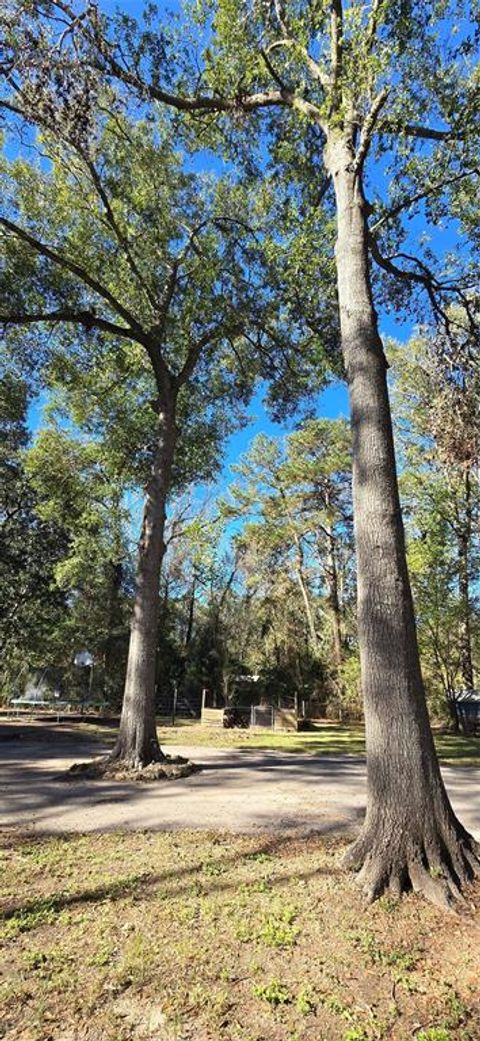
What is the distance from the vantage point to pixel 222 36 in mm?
6426

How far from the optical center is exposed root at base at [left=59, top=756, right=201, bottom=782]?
Result: 7.43 metres

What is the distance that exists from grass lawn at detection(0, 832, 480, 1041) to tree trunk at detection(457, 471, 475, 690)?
17907 millimetres

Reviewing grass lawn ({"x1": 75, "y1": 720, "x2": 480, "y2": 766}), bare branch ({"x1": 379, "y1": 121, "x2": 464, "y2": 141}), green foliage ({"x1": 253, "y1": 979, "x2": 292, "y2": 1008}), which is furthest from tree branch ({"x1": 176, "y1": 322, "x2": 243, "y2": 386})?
green foliage ({"x1": 253, "y1": 979, "x2": 292, "y2": 1008})

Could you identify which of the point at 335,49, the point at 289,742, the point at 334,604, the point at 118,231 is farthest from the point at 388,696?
the point at 334,604

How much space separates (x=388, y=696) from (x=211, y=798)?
3.59 meters

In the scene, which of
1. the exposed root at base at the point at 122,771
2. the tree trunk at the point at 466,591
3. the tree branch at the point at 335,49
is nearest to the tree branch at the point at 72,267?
the tree branch at the point at 335,49

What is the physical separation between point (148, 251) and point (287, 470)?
656 inches

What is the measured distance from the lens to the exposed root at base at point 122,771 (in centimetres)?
743

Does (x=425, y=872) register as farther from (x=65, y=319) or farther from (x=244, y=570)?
(x=244, y=570)

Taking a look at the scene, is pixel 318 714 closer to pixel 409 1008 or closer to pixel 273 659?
pixel 273 659

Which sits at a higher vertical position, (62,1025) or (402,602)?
(402,602)

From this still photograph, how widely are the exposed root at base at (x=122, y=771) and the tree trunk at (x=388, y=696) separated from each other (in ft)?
14.7

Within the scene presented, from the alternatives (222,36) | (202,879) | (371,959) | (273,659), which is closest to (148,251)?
(222,36)

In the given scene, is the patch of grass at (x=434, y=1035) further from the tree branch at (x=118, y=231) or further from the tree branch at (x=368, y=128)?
the tree branch at (x=118, y=231)
